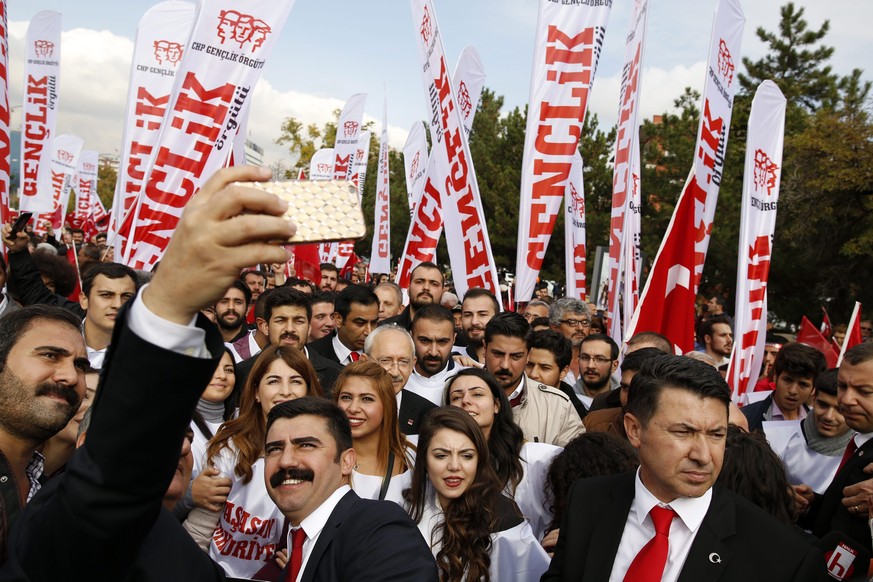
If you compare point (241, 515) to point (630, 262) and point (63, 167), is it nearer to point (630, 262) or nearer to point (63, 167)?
point (630, 262)

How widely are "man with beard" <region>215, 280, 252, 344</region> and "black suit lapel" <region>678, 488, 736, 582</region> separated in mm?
4707

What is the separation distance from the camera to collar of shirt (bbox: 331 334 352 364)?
6.43 meters

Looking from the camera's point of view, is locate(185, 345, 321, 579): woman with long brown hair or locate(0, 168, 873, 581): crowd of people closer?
locate(0, 168, 873, 581): crowd of people

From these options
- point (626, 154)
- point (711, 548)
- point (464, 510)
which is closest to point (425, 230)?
point (626, 154)

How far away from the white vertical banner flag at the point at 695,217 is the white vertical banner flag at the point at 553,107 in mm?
961

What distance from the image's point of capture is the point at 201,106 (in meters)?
5.84

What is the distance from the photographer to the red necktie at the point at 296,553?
2.59 meters

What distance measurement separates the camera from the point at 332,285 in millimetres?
11781

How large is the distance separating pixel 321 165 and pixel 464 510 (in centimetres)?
1572

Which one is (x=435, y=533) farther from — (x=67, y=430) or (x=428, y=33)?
(x=428, y=33)

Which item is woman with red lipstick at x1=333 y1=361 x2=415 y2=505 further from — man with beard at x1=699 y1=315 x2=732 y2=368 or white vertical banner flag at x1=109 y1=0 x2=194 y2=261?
white vertical banner flag at x1=109 y1=0 x2=194 y2=261

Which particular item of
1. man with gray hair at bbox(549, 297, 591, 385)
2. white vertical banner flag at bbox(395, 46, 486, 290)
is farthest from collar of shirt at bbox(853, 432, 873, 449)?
white vertical banner flag at bbox(395, 46, 486, 290)

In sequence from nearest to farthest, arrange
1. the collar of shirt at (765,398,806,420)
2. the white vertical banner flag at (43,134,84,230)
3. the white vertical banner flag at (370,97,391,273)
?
the collar of shirt at (765,398,806,420)
the white vertical banner flag at (370,97,391,273)
the white vertical banner flag at (43,134,84,230)

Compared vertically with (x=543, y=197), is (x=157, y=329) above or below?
below
